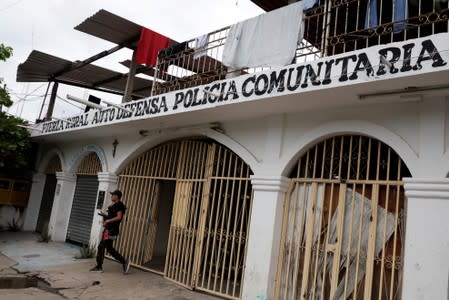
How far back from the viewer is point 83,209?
31.6ft

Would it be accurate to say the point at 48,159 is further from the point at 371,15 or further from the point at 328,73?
the point at 371,15

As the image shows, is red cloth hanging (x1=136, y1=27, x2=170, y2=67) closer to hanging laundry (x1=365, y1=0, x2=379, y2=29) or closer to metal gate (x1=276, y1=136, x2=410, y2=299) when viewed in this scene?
metal gate (x1=276, y1=136, x2=410, y2=299)

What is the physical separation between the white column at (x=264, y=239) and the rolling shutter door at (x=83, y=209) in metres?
5.40

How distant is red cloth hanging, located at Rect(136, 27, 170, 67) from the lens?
818cm

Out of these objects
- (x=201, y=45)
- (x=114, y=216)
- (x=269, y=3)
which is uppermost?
(x=269, y=3)

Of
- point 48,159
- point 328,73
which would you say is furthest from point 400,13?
point 48,159

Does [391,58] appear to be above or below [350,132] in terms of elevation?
above

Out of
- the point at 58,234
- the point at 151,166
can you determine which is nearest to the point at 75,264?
the point at 151,166

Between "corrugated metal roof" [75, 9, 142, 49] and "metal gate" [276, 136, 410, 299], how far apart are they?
5065mm

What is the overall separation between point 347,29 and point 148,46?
14.1 ft

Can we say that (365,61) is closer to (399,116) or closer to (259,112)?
(399,116)

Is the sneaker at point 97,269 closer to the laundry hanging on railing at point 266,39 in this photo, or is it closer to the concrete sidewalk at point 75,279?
the concrete sidewalk at point 75,279

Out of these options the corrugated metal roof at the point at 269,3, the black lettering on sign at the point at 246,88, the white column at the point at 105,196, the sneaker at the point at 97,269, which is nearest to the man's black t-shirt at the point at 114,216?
the sneaker at the point at 97,269

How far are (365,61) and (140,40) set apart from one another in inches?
222
